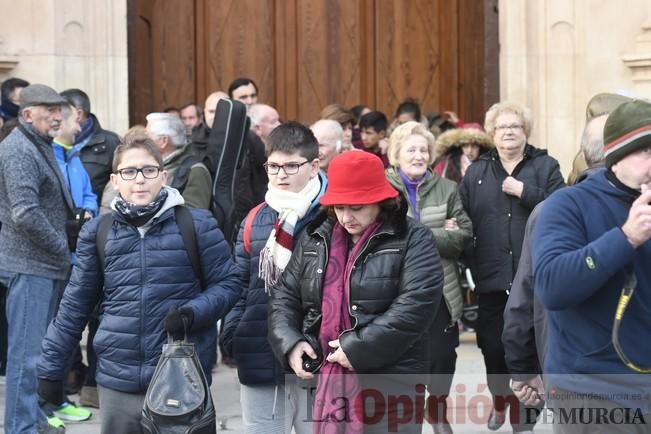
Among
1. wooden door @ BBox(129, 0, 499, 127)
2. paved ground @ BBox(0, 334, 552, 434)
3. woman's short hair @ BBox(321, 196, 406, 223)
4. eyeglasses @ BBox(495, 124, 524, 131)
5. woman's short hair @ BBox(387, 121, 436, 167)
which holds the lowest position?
paved ground @ BBox(0, 334, 552, 434)

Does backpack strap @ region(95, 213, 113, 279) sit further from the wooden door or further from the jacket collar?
the wooden door

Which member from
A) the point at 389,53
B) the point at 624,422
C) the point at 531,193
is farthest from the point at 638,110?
the point at 389,53

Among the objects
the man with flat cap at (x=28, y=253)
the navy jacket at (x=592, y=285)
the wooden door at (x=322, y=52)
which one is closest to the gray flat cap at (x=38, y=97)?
the man with flat cap at (x=28, y=253)

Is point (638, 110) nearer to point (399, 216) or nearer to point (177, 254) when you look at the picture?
point (399, 216)

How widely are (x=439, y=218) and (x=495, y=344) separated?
0.77 metres

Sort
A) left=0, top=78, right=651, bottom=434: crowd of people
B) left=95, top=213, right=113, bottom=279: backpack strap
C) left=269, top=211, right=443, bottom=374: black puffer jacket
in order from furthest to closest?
left=95, top=213, right=113, bottom=279: backpack strap, left=269, top=211, right=443, bottom=374: black puffer jacket, left=0, top=78, right=651, bottom=434: crowd of people

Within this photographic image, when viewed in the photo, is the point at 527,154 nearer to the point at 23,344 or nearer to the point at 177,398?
the point at 23,344

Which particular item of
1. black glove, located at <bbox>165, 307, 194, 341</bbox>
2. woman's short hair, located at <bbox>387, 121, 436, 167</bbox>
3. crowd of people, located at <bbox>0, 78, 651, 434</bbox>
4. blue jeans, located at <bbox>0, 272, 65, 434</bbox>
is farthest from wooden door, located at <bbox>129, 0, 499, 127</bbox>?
black glove, located at <bbox>165, 307, 194, 341</bbox>

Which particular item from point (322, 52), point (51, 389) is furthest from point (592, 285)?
point (322, 52)

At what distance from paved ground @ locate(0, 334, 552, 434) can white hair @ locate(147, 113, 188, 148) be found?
167 cm

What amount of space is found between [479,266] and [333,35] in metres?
5.21

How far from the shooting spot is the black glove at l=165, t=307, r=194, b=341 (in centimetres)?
502

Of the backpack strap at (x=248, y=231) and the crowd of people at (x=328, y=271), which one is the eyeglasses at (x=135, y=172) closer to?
the crowd of people at (x=328, y=271)

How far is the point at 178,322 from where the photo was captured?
197 inches
